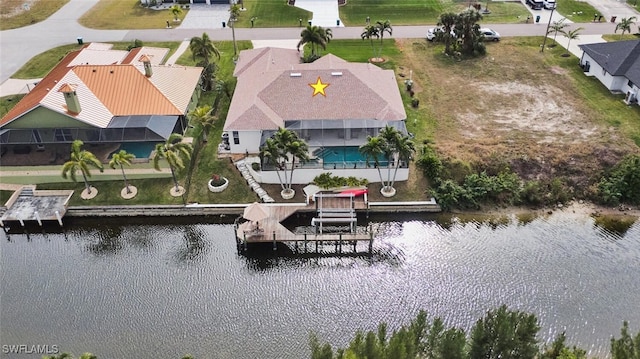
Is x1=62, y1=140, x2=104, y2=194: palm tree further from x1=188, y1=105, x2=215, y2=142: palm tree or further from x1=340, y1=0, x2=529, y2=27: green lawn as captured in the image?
x1=340, y1=0, x2=529, y2=27: green lawn

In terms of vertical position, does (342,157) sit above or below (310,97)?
below

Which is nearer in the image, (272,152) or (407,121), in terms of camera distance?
(272,152)

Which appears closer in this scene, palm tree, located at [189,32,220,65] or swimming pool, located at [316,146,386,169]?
swimming pool, located at [316,146,386,169]

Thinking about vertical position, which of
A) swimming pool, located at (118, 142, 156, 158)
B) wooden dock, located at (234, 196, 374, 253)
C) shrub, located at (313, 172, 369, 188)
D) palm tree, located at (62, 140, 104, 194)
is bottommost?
wooden dock, located at (234, 196, 374, 253)

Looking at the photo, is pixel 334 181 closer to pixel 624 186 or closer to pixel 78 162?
pixel 78 162

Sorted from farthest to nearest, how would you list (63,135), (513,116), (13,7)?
(13,7), (513,116), (63,135)

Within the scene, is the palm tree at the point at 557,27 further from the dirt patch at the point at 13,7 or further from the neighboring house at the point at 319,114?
the dirt patch at the point at 13,7

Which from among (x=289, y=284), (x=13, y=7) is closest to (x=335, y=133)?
(x=289, y=284)

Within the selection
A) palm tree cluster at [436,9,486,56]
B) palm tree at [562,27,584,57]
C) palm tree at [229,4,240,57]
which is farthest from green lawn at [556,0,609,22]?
palm tree at [229,4,240,57]
